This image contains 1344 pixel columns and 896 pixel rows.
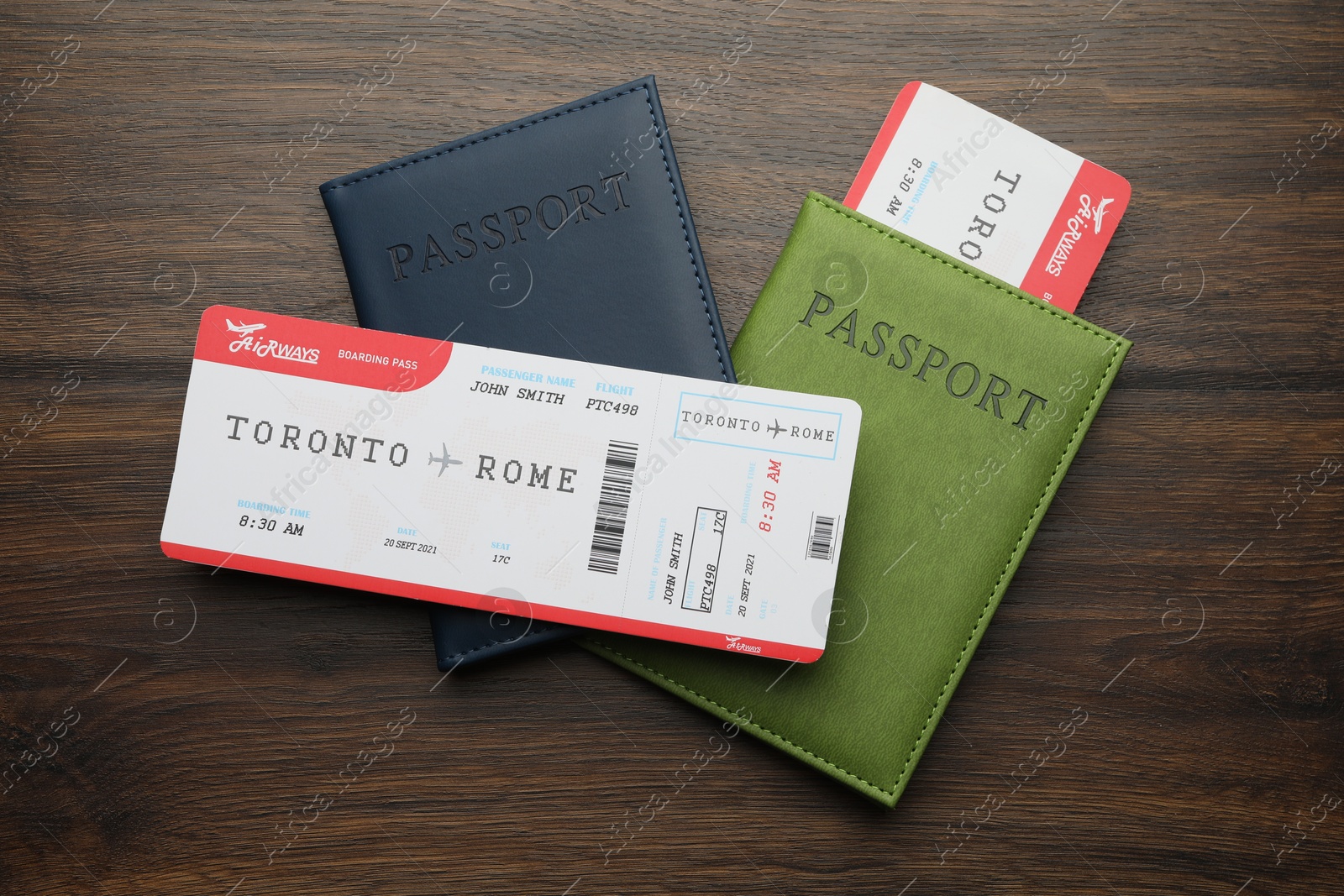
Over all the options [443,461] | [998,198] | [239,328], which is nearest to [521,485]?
[443,461]

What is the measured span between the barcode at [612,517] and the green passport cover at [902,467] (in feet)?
0.35

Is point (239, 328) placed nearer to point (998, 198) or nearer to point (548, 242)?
point (548, 242)

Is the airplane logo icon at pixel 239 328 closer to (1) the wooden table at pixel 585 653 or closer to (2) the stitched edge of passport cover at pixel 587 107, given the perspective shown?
(1) the wooden table at pixel 585 653

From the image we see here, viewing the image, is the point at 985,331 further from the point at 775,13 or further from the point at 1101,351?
the point at 775,13

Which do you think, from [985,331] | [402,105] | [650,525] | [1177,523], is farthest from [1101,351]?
[402,105]

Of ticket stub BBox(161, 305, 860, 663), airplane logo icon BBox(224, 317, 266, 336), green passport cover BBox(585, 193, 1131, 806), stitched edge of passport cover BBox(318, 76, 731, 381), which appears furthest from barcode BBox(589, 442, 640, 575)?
airplane logo icon BBox(224, 317, 266, 336)

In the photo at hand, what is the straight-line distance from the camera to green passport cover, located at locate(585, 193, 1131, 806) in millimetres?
940

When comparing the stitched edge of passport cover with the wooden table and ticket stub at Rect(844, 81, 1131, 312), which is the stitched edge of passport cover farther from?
ticket stub at Rect(844, 81, 1131, 312)

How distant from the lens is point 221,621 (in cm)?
99

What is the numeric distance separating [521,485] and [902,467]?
46cm

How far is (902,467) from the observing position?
37.8 inches

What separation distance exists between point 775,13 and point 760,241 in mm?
320

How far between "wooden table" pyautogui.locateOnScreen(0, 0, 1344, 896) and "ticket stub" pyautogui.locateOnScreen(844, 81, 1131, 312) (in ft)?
0.15

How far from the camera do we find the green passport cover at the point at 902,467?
94cm
